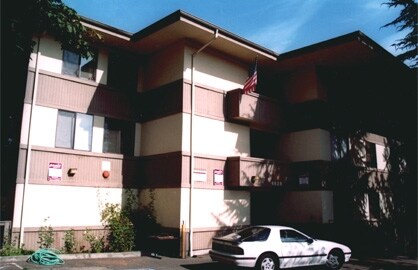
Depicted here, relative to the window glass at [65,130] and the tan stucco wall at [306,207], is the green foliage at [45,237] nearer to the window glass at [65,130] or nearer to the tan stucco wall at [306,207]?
the window glass at [65,130]

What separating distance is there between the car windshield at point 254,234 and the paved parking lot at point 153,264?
4.78 feet

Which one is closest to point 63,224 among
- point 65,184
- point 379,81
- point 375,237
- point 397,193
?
point 65,184

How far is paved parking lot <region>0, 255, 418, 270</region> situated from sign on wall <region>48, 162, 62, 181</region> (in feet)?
11.0

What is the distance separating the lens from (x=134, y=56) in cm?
1856

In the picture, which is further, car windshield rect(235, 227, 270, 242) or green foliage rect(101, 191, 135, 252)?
green foliage rect(101, 191, 135, 252)

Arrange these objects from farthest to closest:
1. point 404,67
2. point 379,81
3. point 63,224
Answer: point 379,81
point 404,67
point 63,224

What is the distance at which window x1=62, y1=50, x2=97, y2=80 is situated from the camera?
16.1 metres

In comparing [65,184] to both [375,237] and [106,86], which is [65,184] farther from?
[375,237]

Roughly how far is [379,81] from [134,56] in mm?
13603

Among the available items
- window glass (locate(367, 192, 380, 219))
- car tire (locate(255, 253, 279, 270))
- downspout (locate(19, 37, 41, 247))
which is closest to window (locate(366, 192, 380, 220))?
window glass (locate(367, 192, 380, 219))

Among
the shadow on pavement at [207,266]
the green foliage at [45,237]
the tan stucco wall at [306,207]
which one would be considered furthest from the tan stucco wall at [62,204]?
the tan stucco wall at [306,207]

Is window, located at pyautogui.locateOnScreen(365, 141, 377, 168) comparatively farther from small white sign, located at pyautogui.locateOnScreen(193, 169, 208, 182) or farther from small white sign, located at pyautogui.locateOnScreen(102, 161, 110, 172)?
small white sign, located at pyautogui.locateOnScreen(102, 161, 110, 172)

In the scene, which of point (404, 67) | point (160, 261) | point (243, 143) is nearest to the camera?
point (160, 261)

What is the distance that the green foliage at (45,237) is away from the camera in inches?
549
